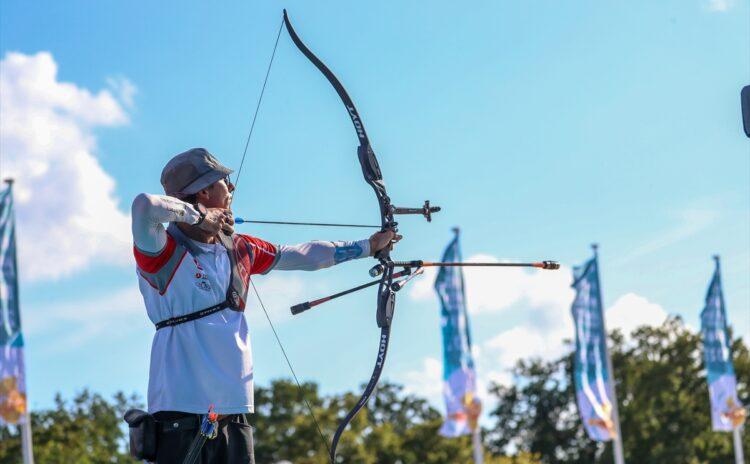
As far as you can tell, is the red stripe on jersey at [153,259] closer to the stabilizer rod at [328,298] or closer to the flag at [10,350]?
the stabilizer rod at [328,298]

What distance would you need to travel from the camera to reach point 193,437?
4.54 meters

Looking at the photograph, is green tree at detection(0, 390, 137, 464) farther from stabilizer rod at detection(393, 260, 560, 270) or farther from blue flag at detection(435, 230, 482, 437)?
stabilizer rod at detection(393, 260, 560, 270)

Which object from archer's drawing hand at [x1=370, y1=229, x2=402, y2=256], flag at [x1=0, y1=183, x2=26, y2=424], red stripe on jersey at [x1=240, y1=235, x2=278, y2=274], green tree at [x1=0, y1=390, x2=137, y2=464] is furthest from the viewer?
green tree at [x1=0, y1=390, x2=137, y2=464]

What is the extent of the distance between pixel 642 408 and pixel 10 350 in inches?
1322

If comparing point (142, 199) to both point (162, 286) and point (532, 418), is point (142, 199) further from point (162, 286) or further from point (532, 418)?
point (532, 418)

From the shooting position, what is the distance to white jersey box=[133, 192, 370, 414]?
452 cm

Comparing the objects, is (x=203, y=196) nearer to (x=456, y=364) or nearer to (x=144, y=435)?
(x=144, y=435)

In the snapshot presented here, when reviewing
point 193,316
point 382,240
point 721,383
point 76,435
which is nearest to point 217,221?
point 193,316

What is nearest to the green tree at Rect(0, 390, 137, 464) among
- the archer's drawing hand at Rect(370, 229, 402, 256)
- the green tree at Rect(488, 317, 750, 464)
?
the green tree at Rect(488, 317, 750, 464)

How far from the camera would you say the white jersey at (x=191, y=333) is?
4.52 meters

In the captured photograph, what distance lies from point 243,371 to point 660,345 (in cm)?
4780

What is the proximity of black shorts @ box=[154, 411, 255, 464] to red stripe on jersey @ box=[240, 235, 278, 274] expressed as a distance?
2.47 ft

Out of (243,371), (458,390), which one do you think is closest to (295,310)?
(243,371)

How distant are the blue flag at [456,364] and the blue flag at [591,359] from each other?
2.99 meters
